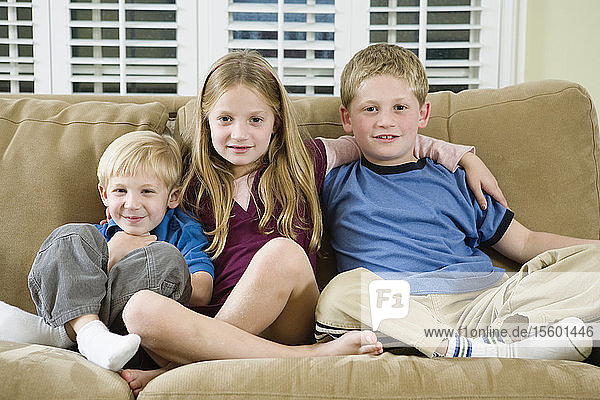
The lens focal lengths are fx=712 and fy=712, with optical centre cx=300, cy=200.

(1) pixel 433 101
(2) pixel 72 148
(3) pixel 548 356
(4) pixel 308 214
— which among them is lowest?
(3) pixel 548 356

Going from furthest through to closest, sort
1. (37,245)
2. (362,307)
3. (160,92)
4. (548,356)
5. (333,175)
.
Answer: (160,92) → (333,175) → (37,245) → (362,307) → (548,356)

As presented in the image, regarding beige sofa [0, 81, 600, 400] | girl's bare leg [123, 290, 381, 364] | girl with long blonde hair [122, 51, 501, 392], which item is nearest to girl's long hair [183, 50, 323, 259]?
girl with long blonde hair [122, 51, 501, 392]

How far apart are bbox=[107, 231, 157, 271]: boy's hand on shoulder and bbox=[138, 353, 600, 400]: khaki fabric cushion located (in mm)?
412

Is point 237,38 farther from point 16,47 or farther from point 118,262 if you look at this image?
point 118,262

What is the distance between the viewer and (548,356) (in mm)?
1192

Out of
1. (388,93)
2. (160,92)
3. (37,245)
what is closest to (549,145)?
(388,93)

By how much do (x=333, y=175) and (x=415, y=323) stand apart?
1.66 feet

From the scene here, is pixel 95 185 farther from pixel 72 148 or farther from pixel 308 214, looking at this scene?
pixel 308 214

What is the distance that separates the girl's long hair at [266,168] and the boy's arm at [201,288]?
86mm

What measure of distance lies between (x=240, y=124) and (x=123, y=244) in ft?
1.20

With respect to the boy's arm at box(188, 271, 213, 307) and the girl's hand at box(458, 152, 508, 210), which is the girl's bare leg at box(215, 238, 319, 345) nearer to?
the boy's arm at box(188, 271, 213, 307)

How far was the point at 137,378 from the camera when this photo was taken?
119cm

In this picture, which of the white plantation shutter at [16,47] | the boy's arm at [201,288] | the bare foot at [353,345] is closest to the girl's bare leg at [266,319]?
the bare foot at [353,345]

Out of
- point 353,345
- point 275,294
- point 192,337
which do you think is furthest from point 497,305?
point 192,337
